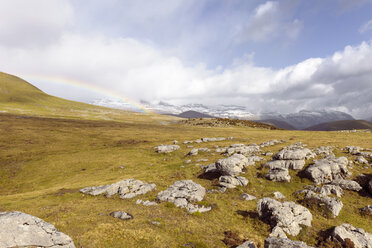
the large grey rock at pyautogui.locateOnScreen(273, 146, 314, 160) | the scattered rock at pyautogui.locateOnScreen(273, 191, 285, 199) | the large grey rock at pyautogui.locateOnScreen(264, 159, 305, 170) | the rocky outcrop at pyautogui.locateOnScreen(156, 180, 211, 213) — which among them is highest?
the large grey rock at pyautogui.locateOnScreen(273, 146, 314, 160)

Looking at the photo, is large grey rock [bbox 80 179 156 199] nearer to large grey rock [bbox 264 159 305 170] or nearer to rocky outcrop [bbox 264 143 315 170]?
large grey rock [bbox 264 159 305 170]

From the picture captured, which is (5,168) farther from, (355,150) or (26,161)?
(355,150)

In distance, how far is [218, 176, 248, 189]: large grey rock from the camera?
1205 inches

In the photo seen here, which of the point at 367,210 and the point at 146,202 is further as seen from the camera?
the point at 146,202

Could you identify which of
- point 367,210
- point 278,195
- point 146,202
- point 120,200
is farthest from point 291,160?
point 120,200

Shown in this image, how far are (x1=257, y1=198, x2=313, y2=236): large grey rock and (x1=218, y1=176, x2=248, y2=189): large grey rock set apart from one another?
8709 millimetres

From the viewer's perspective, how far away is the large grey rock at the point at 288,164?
34.3 meters

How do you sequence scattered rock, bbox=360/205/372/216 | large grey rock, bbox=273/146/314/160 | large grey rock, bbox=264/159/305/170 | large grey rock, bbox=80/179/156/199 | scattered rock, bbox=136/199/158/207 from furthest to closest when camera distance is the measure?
large grey rock, bbox=273/146/314/160, large grey rock, bbox=264/159/305/170, large grey rock, bbox=80/179/156/199, scattered rock, bbox=136/199/158/207, scattered rock, bbox=360/205/372/216

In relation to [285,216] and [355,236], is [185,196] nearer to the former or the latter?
[285,216]

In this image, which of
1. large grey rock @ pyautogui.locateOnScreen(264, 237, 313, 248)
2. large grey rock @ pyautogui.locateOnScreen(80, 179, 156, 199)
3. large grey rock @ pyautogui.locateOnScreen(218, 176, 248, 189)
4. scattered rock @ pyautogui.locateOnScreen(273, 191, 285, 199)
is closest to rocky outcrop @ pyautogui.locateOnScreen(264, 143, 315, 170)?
scattered rock @ pyautogui.locateOnScreen(273, 191, 285, 199)

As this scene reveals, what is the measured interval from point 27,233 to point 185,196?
59.4 ft

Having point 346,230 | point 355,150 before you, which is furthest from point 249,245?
point 355,150

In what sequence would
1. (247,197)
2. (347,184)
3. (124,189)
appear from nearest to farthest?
(247,197)
(347,184)
(124,189)

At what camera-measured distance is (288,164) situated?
3512 centimetres
